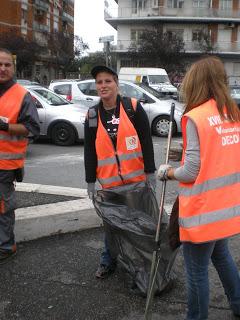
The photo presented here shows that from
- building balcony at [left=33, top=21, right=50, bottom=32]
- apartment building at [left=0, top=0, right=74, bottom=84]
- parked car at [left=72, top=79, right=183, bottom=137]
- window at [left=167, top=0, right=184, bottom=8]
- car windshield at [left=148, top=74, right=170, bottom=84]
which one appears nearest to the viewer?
parked car at [left=72, top=79, right=183, bottom=137]

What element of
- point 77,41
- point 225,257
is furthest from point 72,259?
point 77,41

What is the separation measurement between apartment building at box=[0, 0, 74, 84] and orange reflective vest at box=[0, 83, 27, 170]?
189 ft

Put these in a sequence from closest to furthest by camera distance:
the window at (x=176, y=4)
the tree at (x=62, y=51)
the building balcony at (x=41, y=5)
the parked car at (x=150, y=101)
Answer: the parked car at (x=150, y=101) → the window at (x=176, y=4) → the tree at (x=62, y=51) → the building balcony at (x=41, y=5)

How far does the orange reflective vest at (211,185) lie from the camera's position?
8.97 feet

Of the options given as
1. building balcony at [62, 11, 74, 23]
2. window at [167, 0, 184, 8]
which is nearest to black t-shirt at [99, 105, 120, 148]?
window at [167, 0, 184, 8]

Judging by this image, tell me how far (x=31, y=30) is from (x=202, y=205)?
66.1 metres

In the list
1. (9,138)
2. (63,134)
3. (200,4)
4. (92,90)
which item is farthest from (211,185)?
(200,4)

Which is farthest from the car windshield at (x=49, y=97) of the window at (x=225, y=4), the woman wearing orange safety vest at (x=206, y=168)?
the window at (x=225, y=4)

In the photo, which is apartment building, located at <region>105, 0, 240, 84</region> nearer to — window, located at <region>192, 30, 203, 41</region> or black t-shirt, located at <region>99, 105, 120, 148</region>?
window, located at <region>192, 30, 203, 41</region>

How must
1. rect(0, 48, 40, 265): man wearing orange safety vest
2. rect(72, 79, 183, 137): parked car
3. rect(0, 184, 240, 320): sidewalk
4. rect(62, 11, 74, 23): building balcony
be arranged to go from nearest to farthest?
rect(0, 184, 240, 320): sidewalk, rect(0, 48, 40, 265): man wearing orange safety vest, rect(72, 79, 183, 137): parked car, rect(62, 11, 74, 23): building balcony

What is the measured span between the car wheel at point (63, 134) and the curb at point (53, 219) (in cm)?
680

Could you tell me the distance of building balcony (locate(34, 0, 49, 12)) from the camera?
6712 cm

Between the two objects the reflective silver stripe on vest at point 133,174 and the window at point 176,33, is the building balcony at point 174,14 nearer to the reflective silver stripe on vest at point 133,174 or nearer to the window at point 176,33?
the window at point 176,33

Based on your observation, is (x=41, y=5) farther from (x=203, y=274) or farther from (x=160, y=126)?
(x=203, y=274)
